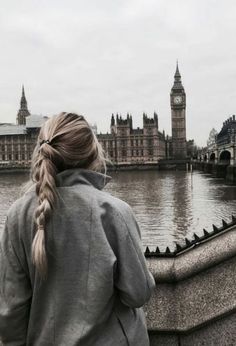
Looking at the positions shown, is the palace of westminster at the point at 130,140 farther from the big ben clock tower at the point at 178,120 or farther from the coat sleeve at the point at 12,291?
the coat sleeve at the point at 12,291

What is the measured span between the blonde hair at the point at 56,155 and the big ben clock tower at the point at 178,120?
97.6m

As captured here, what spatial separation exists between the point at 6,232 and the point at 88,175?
1.06 ft

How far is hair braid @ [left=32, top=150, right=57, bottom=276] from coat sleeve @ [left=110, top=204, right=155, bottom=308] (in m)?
0.22

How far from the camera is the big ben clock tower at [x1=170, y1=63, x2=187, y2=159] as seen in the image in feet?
324

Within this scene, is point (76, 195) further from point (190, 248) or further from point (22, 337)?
point (190, 248)

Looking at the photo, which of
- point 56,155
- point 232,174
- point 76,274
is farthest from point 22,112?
point 76,274

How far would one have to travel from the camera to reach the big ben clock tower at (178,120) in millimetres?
98812

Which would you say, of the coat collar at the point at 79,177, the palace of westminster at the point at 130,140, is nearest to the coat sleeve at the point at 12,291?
the coat collar at the point at 79,177

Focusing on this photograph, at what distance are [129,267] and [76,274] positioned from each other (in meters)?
0.17

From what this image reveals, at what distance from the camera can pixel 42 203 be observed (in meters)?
1.33

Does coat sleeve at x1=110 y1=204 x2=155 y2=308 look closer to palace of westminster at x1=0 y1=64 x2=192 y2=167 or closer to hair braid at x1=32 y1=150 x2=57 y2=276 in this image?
hair braid at x1=32 y1=150 x2=57 y2=276

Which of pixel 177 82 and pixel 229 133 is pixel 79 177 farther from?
pixel 177 82

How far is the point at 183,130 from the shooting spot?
9900 centimetres

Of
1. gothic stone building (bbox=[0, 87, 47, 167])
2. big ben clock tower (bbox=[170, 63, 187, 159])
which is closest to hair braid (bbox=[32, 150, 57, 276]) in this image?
gothic stone building (bbox=[0, 87, 47, 167])
